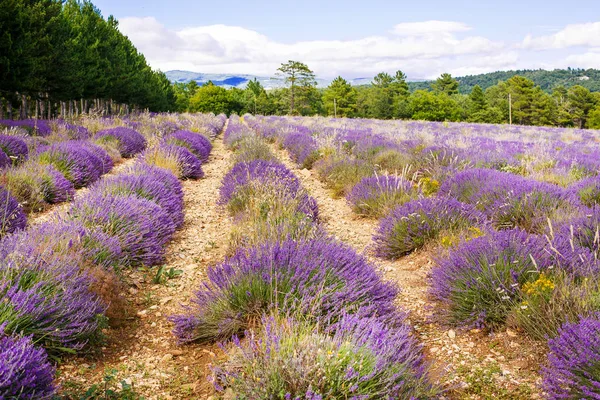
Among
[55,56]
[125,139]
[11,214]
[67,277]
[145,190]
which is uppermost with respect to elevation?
[55,56]

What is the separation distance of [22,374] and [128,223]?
292 centimetres

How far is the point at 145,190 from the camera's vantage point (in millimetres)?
6336

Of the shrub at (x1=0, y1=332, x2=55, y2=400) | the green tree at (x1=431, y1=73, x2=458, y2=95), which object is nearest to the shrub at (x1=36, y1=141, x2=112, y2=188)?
the shrub at (x1=0, y1=332, x2=55, y2=400)

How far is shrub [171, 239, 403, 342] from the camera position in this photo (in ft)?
9.73

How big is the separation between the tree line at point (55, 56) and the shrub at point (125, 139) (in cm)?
570

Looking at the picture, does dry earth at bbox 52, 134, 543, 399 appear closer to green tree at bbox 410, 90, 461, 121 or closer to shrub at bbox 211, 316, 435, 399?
shrub at bbox 211, 316, 435, 399

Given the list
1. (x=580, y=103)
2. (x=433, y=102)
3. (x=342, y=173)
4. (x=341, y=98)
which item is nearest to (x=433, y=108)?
(x=433, y=102)

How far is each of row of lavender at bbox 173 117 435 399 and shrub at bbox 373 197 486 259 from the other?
107 cm

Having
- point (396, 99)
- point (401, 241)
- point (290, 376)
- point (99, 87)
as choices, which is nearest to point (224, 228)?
point (401, 241)

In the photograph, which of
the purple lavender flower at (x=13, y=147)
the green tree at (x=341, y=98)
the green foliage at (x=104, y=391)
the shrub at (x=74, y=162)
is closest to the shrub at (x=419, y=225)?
the green foliage at (x=104, y=391)

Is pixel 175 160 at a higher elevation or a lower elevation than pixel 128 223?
higher

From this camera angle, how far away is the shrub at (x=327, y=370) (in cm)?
208

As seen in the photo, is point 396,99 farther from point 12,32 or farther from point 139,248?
point 139,248

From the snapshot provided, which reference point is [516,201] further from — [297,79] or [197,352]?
[297,79]
